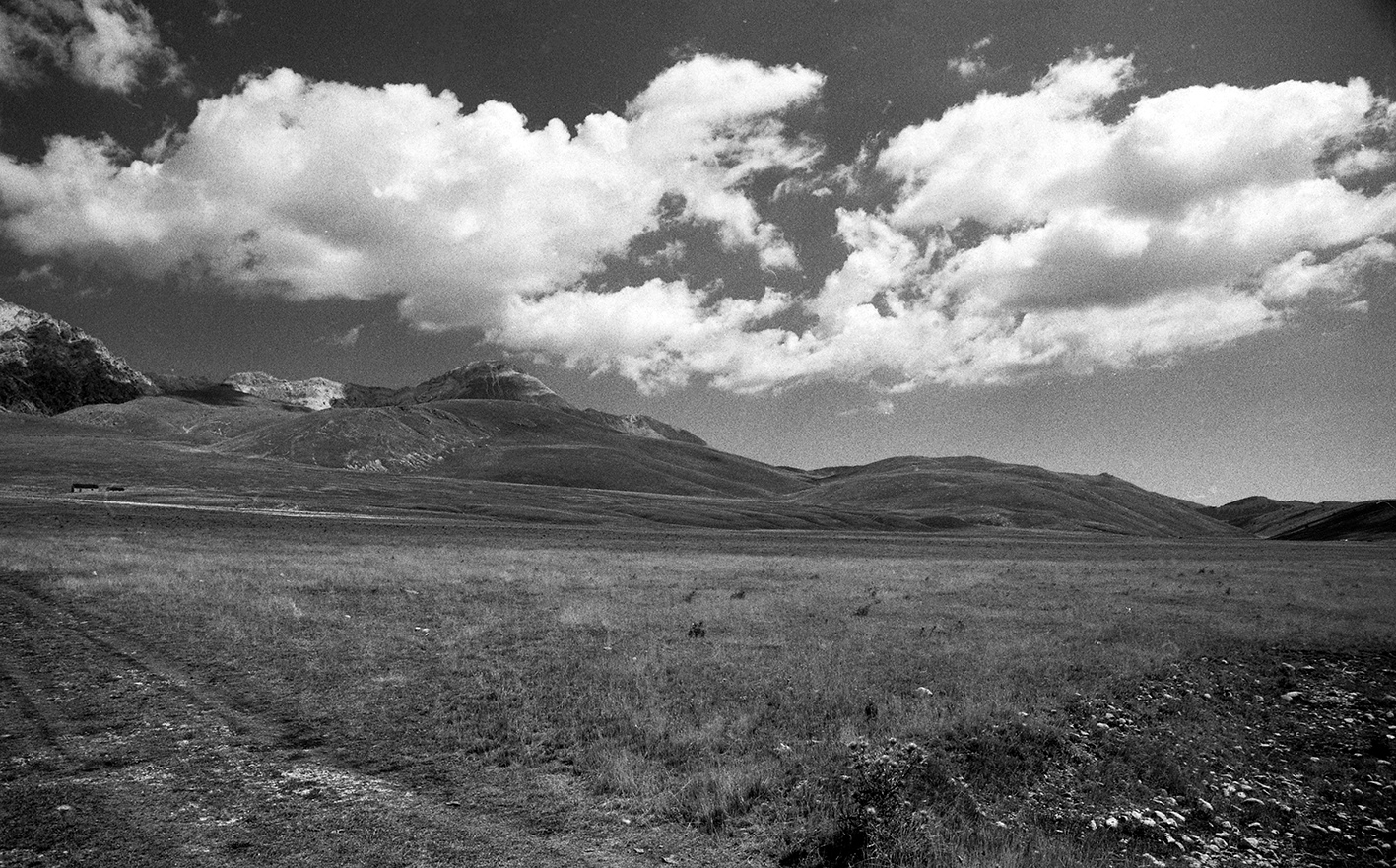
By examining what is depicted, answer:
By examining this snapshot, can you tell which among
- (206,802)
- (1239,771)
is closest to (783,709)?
(1239,771)

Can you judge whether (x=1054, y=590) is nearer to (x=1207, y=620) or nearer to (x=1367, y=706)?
(x=1207, y=620)

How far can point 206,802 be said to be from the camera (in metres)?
9.52

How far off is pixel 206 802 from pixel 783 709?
10427 mm

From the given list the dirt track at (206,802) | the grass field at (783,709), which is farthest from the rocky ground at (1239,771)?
the dirt track at (206,802)

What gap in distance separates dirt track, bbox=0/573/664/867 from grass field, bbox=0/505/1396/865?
0.12m

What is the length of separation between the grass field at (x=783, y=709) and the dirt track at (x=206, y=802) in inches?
4.9

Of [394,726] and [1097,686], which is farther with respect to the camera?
[1097,686]

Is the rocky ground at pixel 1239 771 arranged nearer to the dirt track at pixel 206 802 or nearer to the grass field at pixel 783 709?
the grass field at pixel 783 709

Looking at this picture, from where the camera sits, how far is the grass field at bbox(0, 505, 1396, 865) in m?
9.86

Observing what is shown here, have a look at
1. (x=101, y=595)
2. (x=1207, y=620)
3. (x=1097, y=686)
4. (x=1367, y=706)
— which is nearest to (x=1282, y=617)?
(x=1207, y=620)

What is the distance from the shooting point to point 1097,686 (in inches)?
707

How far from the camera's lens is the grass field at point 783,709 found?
986cm

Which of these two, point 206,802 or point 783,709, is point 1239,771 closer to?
point 783,709

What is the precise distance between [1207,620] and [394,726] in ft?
109
